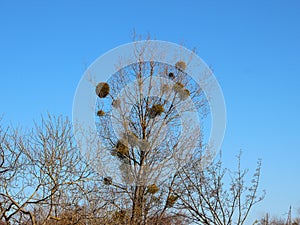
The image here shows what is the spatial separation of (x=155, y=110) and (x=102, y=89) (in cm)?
180

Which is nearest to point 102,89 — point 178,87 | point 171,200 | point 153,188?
point 178,87

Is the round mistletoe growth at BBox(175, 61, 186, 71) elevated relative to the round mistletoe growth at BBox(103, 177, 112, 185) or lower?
elevated

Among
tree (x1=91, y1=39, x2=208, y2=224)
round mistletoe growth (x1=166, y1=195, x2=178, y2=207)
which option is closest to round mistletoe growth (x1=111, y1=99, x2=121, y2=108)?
tree (x1=91, y1=39, x2=208, y2=224)

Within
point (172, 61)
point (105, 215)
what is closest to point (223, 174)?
point (105, 215)

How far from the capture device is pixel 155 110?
1155 centimetres

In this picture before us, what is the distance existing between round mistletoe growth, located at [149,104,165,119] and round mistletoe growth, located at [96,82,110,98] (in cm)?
140

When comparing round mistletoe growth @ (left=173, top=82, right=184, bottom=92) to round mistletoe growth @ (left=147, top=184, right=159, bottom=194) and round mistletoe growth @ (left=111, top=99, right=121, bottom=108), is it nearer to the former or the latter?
round mistletoe growth @ (left=111, top=99, right=121, bottom=108)

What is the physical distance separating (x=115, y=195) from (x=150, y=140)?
1.59 metres

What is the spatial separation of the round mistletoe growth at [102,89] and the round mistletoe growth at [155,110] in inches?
55.3

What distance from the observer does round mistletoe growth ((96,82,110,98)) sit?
33.2ft

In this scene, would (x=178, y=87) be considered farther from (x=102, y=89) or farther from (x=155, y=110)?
(x=102, y=89)

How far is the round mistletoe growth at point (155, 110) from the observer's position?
1139 cm

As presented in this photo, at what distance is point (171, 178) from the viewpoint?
1137 centimetres

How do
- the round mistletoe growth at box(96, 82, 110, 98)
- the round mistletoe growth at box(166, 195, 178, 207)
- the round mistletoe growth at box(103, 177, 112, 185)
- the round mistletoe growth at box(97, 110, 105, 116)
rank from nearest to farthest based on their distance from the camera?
the round mistletoe growth at box(166, 195, 178, 207) < the round mistletoe growth at box(96, 82, 110, 98) < the round mistletoe growth at box(97, 110, 105, 116) < the round mistletoe growth at box(103, 177, 112, 185)
